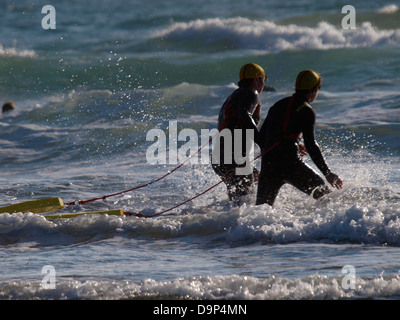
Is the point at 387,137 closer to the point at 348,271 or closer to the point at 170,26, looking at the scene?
the point at 348,271

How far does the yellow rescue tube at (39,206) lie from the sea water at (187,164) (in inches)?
8.2

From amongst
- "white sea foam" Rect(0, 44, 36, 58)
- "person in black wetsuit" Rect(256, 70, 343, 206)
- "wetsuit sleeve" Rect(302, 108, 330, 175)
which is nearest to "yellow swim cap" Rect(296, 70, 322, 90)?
"person in black wetsuit" Rect(256, 70, 343, 206)

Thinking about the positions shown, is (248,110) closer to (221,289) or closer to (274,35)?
(221,289)

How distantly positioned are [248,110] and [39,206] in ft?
8.62

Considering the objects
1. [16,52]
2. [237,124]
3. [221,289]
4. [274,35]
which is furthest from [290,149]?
[16,52]

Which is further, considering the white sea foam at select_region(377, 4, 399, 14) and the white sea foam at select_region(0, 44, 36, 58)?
the white sea foam at select_region(377, 4, 399, 14)

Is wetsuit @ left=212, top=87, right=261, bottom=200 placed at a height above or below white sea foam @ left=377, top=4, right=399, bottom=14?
below

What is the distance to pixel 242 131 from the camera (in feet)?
22.2

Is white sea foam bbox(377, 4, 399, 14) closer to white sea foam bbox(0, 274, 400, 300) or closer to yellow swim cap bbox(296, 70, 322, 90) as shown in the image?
yellow swim cap bbox(296, 70, 322, 90)

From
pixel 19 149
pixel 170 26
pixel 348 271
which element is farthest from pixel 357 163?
pixel 170 26

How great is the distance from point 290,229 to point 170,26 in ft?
85.8

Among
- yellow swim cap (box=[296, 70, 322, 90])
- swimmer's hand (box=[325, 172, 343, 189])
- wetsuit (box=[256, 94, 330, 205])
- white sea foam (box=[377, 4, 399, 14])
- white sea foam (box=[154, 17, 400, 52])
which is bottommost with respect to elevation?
swimmer's hand (box=[325, 172, 343, 189])

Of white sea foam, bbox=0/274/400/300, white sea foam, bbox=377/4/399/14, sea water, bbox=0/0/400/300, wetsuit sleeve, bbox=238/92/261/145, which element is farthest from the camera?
white sea foam, bbox=377/4/399/14

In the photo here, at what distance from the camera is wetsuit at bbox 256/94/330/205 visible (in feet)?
19.9
